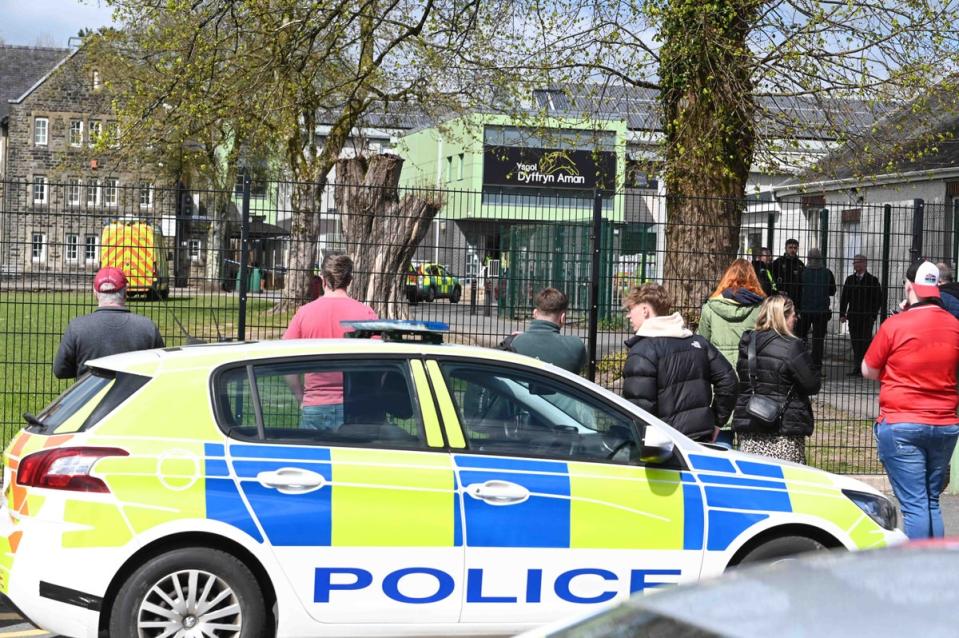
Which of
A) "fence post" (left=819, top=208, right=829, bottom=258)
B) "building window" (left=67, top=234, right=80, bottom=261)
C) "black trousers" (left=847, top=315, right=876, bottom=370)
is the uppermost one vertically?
"fence post" (left=819, top=208, right=829, bottom=258)

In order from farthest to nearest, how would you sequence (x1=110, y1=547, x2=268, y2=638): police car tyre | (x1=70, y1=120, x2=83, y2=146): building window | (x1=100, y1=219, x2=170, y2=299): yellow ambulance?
(x1=70, y1=120, x2=83, y2=146): building window < (x1=100, y1=219, x2=170, y2=299): yellow ambulance < (x1=110, y1=547, x2=268, y2=638): police car tyre

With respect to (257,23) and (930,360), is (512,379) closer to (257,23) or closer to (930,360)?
(930,360)

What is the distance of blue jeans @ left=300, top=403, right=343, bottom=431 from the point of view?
5629 millimetres

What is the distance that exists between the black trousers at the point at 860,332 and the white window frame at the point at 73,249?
6.91 metres

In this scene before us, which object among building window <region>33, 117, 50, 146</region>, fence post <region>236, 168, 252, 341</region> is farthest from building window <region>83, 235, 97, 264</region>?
building window <region>33, 117, 50, 146</region>

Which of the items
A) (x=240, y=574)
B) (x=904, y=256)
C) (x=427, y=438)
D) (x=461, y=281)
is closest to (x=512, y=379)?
(x=427, y=438)

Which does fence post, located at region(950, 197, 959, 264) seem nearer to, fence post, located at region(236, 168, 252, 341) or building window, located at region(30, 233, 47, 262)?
fence post, located at region(236, 168, 252, 341)

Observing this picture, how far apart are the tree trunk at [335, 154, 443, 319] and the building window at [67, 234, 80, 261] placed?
2104 millimetres

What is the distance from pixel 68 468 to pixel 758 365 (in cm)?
413

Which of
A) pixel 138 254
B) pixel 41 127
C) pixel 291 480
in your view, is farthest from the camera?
pixel 41 127

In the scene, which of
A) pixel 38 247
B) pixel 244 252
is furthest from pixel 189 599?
pixel 38 247

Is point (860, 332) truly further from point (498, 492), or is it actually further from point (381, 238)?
point (498, 492)

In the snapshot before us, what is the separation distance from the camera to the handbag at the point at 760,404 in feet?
24.8

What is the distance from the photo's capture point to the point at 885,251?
11.4 meters
